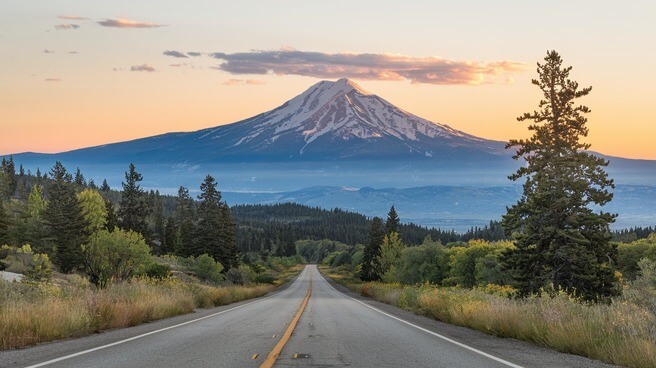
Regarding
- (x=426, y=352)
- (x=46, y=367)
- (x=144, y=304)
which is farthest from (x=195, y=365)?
(x=144, y=304)

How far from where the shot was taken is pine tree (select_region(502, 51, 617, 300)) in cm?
2928

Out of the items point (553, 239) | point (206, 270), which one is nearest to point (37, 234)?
point (206, 270)

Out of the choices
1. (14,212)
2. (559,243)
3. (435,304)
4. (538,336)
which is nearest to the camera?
(538,336)

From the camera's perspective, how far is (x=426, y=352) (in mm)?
12328

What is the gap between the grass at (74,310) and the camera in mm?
13250

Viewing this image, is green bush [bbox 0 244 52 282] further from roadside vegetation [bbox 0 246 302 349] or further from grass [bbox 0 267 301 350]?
grass [bbox 0 267 301 350]

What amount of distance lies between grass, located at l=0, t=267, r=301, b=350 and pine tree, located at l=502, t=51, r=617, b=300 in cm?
1650

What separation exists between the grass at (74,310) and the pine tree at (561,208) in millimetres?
16495

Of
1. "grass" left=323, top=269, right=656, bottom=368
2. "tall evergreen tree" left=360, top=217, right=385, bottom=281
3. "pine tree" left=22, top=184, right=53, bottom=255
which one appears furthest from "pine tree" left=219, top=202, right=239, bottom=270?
"grass" left=323, top=269, right=656, bottom=368

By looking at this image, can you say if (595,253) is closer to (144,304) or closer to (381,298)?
(381,298)

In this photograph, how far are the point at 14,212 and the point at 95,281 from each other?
101724mm

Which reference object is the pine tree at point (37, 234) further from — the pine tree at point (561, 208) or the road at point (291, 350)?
the road at point (291, 350)

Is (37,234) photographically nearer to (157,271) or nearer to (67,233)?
(67,233)

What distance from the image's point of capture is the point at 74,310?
1570cm
